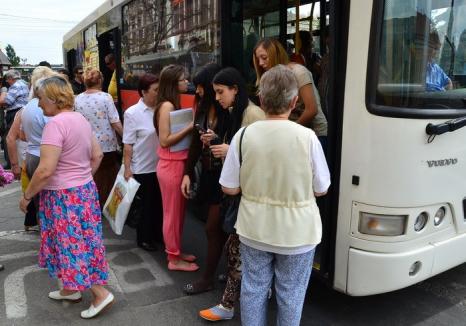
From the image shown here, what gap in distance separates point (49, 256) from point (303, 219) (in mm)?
1947

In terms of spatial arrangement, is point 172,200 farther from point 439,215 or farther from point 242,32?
point 439,215

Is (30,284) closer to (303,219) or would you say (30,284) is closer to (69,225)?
(69,225)

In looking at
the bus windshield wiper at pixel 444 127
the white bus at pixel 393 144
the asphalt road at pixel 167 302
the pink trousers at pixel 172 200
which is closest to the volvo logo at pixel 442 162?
the white bus at pixel 393 144

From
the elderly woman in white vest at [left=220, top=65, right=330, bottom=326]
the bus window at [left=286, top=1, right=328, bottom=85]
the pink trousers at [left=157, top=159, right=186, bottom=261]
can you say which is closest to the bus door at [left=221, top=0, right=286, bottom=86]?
the bus window at [left=286, top=1, right=328, bottom=85]

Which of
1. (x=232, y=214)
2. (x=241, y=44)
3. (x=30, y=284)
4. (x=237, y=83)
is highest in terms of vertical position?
(x=241, y=44)

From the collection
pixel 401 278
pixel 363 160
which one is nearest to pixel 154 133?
pixel 363 160

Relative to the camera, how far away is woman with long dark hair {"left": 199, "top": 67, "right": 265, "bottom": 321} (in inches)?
114

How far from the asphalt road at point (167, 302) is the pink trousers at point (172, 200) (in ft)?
0.90

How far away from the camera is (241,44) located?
4188 millimetres

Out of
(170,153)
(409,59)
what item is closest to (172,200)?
(170,153)

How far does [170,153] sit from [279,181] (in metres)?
1.67

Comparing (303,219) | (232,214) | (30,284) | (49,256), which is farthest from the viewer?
(30,284)

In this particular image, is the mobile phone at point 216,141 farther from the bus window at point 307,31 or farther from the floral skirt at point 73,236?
the bus window at point 307,31

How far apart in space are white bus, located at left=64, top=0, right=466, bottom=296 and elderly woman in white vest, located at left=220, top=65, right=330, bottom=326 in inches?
19.0
